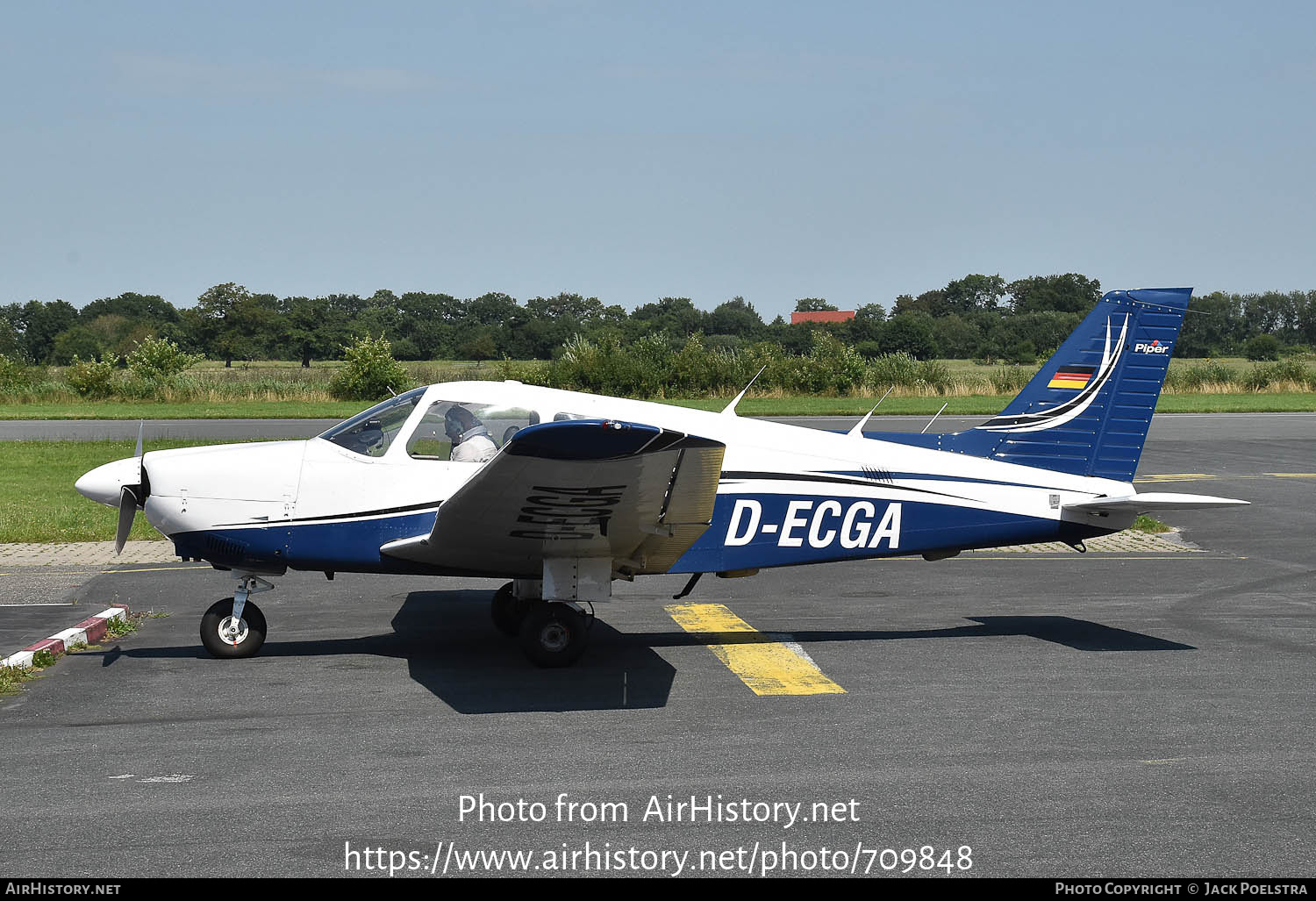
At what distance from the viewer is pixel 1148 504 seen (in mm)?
8508

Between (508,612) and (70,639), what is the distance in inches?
135

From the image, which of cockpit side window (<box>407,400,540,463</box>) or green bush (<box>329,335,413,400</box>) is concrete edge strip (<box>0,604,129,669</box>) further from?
green bush (<box>329,335,413,400</box>)

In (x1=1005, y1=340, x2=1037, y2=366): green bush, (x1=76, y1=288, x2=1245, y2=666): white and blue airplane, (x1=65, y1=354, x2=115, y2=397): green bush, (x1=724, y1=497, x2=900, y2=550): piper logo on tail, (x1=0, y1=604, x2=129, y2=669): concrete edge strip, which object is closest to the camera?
(x1=76, y1=288, x2=1245, y2=666): white and blue airplane

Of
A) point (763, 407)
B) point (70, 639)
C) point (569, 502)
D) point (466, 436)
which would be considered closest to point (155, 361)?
point (763, 407)

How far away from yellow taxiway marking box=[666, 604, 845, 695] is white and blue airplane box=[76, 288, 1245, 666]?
0.69 meters

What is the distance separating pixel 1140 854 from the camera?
4.73 metres

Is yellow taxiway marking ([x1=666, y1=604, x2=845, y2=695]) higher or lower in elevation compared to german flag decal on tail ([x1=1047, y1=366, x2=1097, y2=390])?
lower

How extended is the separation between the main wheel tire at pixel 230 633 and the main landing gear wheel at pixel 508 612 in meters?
1.87

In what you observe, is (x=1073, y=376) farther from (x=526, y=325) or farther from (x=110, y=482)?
(x=526, y=325)

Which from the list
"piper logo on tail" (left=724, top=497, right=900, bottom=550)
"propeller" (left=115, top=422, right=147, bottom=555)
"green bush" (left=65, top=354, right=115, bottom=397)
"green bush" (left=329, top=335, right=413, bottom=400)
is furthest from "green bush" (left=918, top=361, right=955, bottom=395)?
"propeller" (left=115, top=422, right=147, bottom=555)

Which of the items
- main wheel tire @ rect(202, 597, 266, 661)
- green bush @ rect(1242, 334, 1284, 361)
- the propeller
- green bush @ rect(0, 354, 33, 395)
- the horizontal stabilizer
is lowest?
green bush @ rect(0, 354, 33, 395)

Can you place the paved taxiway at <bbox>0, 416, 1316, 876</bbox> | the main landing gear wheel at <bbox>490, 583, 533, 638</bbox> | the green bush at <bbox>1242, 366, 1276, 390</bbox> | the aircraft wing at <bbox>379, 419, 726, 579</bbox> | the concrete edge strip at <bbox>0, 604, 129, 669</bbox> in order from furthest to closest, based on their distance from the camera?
1. the green bush at <bbox>1242, 366, 1276, 390</bbox>
2. the main landing gear wheel at <bbox>490, 583, 533, 638</bbox>
3. the concrete edge strip at <bbox>0, 604, 129, 669</bbox>
4. the aircraft wing at <bbox>379, 419, 726, 579</bbox>
5. the paved taxiway at <bbox>0, 416, 1316, 876</bbox>

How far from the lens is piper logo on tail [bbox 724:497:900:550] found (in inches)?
338
